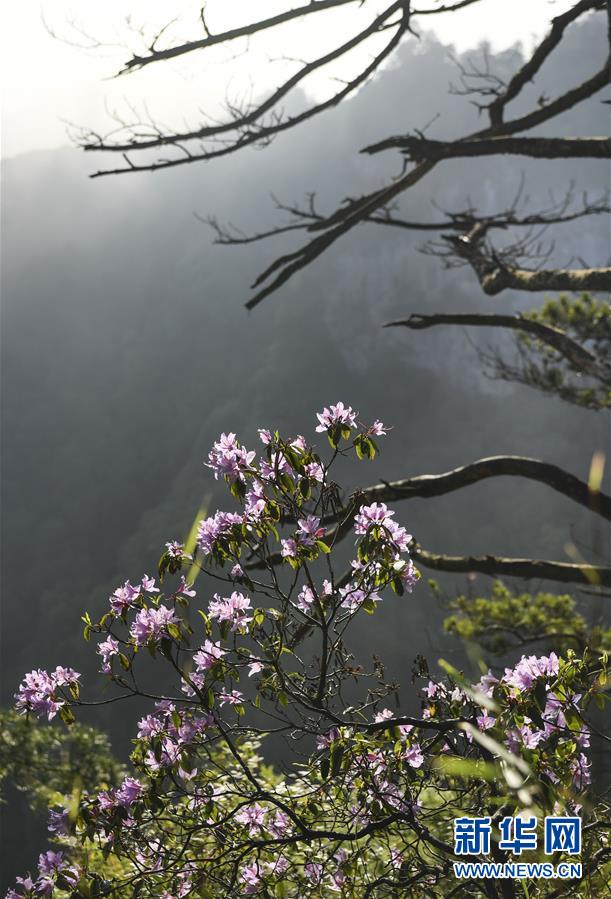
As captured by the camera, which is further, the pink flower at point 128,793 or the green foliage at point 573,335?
the green foliage at point 573,335

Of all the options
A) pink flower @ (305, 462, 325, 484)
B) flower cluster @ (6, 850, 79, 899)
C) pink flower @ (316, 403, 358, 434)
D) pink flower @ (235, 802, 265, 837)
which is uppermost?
pink flower @ (316, 403, 358, 434)

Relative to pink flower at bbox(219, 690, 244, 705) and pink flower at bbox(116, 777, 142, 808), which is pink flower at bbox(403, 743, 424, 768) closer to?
pink flower at bbox(219, 690, 244, 705)

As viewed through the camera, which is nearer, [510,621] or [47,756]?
[510,621]

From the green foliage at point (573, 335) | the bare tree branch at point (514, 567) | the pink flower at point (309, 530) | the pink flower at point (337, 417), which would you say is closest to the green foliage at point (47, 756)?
the bare tree branch at point (514, 567)

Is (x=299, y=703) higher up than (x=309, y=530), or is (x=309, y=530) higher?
(x=309, y=530)

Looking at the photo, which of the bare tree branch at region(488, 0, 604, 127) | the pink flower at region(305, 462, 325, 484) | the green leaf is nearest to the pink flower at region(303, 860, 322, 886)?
the green leaf

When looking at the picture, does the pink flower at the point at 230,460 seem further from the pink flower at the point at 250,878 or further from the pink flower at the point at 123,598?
Answer: the pink flower at the point at 250,878

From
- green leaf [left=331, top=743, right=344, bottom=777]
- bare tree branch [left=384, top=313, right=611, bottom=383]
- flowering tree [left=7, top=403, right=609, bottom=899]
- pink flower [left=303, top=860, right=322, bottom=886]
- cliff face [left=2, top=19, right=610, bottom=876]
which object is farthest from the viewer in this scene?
cliff face [left=2, top=19, right=610, bottom=876]

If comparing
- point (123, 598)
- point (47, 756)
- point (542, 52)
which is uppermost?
point (542, 52)

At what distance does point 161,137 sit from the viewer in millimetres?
2395

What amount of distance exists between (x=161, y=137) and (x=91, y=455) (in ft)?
193

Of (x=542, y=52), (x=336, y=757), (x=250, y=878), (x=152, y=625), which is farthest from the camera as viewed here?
(x=542, y=52)

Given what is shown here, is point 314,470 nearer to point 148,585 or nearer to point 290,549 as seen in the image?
point 290,549

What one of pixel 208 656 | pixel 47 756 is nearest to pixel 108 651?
pixel 208 656
